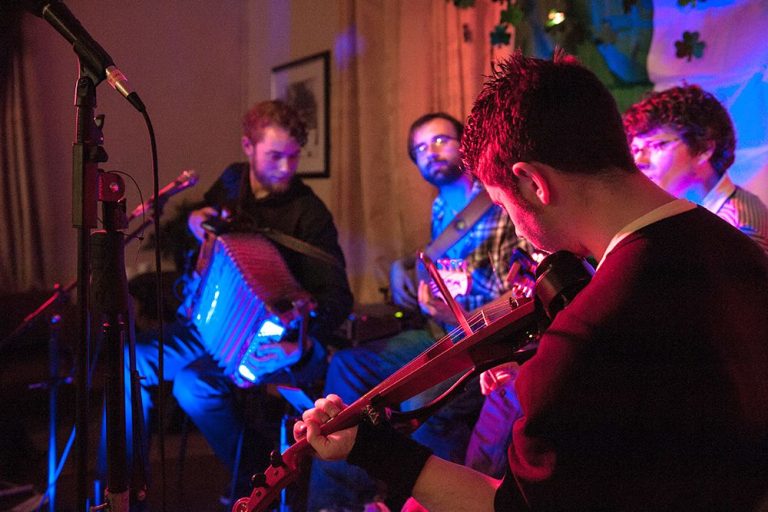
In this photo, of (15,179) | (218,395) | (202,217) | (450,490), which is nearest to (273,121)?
(202,217)

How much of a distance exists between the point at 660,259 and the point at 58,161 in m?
4.34

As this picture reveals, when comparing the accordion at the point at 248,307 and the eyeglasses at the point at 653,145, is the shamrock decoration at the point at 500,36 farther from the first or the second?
the accordion at the point at 248,307

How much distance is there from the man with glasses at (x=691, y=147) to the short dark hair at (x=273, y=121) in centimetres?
155

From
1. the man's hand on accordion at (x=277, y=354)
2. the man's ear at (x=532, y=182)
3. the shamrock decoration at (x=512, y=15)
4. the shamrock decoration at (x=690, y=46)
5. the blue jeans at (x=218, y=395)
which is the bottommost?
the blue jeans at (x=218, y=395)

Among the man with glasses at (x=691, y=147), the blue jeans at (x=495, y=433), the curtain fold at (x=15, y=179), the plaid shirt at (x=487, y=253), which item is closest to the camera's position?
the blue jeans at (x=495, y=433)

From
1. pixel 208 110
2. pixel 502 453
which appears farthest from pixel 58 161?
pixel 502 453

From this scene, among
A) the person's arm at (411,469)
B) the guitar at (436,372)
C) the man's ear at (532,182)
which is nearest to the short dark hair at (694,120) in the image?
the guitar at (436,372)

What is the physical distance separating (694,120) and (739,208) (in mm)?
354

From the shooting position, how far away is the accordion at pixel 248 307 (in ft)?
8.41

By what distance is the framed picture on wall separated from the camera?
16.0 ft

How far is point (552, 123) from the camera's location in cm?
117

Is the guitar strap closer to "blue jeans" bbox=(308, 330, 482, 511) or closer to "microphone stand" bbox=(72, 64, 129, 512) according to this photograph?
"blue jeans" bbox=(308, 330, 482, 511)

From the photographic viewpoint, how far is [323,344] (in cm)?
295

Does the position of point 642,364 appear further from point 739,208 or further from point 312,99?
point 312,99
